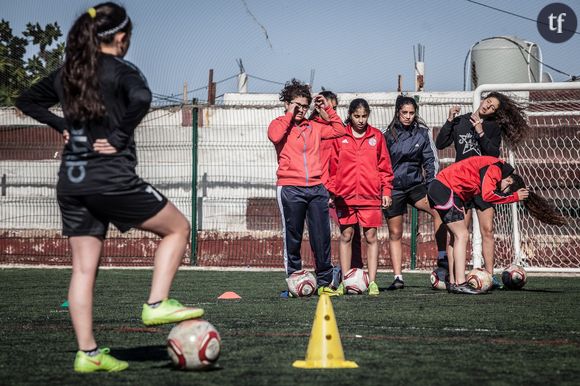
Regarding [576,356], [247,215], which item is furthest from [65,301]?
[247,215]

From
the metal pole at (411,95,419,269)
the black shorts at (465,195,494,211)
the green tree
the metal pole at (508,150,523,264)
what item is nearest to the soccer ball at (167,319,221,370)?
the black shorts at (465,195,494,211)

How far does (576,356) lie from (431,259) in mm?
10369

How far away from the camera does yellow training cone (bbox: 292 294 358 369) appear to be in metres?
4.95

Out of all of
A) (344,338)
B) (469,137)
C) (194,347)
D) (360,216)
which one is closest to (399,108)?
(469,137)

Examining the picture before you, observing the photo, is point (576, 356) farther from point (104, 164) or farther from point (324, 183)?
point (324, 183)

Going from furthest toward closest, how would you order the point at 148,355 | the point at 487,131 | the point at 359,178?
the point at 487,131
the point at 359,178
the point at 148,355

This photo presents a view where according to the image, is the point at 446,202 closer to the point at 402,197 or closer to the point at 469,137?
the point at 402,197

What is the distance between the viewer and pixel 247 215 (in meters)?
16.7

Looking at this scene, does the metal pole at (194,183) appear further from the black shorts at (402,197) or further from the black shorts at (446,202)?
the black shorts at (446,202)

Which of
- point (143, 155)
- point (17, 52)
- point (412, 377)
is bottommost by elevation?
point (412, 377)

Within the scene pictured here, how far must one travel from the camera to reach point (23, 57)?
25.7 metres

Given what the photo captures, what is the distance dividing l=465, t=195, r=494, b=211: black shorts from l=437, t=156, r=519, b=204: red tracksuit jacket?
0.26 meters

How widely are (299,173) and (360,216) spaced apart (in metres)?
1.01

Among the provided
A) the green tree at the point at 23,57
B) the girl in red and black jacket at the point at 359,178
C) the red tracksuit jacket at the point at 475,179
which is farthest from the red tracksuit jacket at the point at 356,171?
the green tree at the point at 23,57
